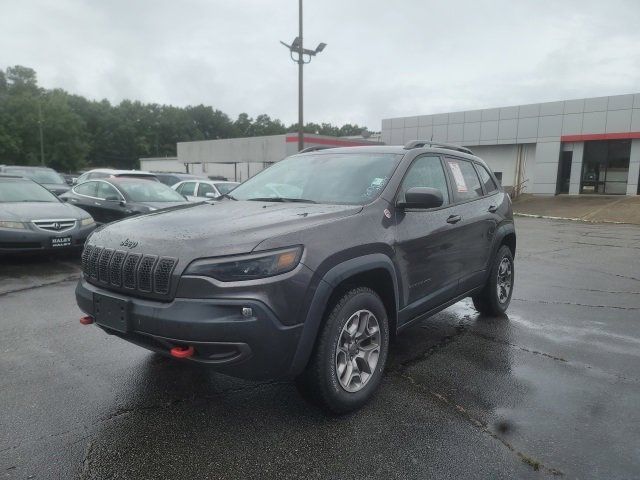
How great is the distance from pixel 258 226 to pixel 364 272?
78 cm

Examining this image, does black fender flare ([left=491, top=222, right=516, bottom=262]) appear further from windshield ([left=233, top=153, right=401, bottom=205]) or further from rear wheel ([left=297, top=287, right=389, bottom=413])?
rear wheel ([left=297, top=287, right=389, bottom=413])

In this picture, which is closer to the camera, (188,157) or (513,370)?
(513,370)

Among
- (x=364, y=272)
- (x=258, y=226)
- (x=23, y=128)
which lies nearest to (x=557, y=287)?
(x=364, y=272)

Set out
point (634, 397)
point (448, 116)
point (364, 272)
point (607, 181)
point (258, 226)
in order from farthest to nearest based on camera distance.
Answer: point (448, 116), point (607, 181), point (634, 397), point (364, 272), point (258, 226)

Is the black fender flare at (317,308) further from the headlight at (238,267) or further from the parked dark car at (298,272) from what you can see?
the headlight at (238,267)

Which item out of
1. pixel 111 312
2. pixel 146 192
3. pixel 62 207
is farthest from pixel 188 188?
pixel 111 312

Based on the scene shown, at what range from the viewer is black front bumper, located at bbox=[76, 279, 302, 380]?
8.28 feet

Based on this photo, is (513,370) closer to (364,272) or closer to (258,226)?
(364,272)

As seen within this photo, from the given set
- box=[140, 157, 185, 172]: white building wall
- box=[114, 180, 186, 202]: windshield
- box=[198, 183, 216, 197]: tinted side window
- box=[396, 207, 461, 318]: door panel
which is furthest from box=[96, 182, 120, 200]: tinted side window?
box=[140, 157, 185, 172]: white building wall

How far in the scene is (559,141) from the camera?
90.9ft

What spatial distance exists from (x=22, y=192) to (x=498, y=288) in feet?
26.6

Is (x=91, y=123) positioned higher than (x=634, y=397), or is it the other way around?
(x=91, y=123)

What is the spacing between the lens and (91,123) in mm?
87938

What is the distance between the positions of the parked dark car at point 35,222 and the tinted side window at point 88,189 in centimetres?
197
